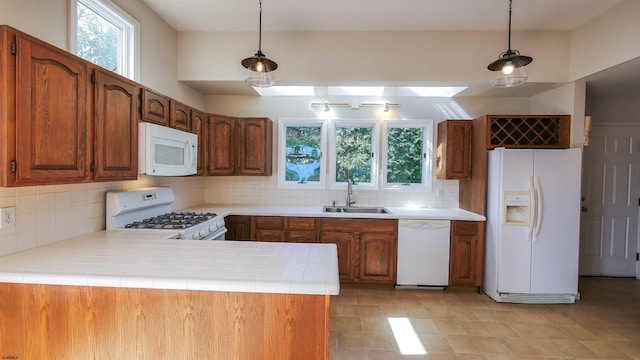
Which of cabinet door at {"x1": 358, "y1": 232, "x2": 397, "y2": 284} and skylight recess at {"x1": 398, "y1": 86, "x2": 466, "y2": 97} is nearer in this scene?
cabinet door at {"x1": 358, "y1": 232, "x2": 397, "y2": 284}

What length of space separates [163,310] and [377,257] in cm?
246

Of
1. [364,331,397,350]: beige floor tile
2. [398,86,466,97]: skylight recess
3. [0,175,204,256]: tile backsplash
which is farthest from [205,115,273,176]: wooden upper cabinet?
[364,331,397,350]: beige floor tile

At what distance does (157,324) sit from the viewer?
138 centimetres

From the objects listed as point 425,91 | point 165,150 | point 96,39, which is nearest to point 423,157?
point 425,91

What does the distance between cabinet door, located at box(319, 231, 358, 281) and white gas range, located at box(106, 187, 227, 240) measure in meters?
1.15

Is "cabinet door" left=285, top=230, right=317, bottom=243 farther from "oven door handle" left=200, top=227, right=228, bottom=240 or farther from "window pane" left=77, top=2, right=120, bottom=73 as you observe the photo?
"window pane" left=77, top=2, right=120, bottom=73

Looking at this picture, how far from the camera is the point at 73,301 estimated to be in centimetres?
140

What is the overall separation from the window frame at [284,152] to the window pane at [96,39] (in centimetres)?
195

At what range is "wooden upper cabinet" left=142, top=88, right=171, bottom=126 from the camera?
7.53ft

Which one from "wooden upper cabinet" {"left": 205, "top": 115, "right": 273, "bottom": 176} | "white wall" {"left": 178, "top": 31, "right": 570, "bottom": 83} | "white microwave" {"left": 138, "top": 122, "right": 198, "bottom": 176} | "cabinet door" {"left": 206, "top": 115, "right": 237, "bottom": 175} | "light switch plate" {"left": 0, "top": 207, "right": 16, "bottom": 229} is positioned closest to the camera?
"light switch plate" {"left": 0, "top": 207, "right": 16, "bottom": 229}

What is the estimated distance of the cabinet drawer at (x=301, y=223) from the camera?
11.2ft

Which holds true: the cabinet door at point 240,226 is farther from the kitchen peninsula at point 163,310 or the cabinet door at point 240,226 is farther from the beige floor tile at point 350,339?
the kitchen peninsula at point 163,310

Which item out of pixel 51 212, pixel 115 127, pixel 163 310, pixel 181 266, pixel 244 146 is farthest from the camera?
pixel 244 146

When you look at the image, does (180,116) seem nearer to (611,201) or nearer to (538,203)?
(538,203)
